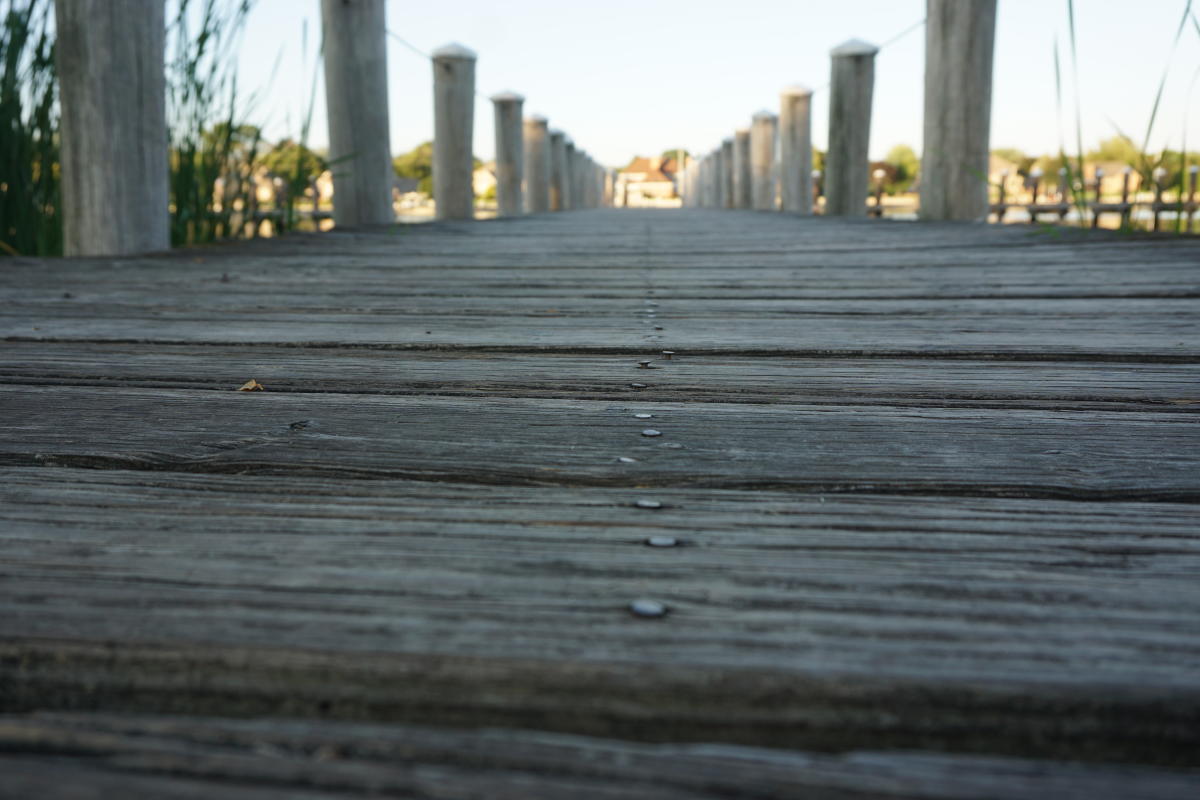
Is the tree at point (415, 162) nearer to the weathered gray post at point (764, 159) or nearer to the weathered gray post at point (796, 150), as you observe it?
the weathered gray post at point (764, 159)

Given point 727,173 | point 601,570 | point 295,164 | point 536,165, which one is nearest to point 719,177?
point 727,173

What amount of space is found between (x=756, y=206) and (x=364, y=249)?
10.0 metres

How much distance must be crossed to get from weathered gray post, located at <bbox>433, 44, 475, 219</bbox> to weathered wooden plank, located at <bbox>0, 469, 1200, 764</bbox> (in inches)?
268

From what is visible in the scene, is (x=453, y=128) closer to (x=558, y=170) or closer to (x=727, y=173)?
(x=558, y=170)

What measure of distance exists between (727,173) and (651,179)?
168 feet

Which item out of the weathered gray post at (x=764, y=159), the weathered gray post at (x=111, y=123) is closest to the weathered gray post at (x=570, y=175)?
the weathered gray post at (x=764, y=159)

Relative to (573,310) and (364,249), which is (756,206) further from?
(573,310)

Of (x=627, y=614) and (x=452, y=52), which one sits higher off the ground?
(x=452, y=52)

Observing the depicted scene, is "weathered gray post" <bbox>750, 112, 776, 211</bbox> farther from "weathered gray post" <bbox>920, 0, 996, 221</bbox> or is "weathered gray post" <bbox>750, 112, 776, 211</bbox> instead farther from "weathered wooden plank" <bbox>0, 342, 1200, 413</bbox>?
"weathered wooden plank" <bbox>0, 342, 1200, 413</bbox>

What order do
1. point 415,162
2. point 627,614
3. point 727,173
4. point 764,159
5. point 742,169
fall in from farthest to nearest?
1. point 415,162
2. point 727,173
3. point 742,169
4. point 764,159
5. point 627,614

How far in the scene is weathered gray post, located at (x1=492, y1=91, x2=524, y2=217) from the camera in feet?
33.3

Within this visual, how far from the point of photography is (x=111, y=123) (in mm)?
2676

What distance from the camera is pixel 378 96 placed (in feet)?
15.8

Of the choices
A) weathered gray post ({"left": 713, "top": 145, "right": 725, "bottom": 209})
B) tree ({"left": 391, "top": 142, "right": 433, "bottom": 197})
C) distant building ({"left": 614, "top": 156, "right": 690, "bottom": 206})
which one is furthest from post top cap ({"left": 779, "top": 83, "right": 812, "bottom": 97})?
distant building ({"left": 614, "top": 156, "right": 690, "bottom": 206})
